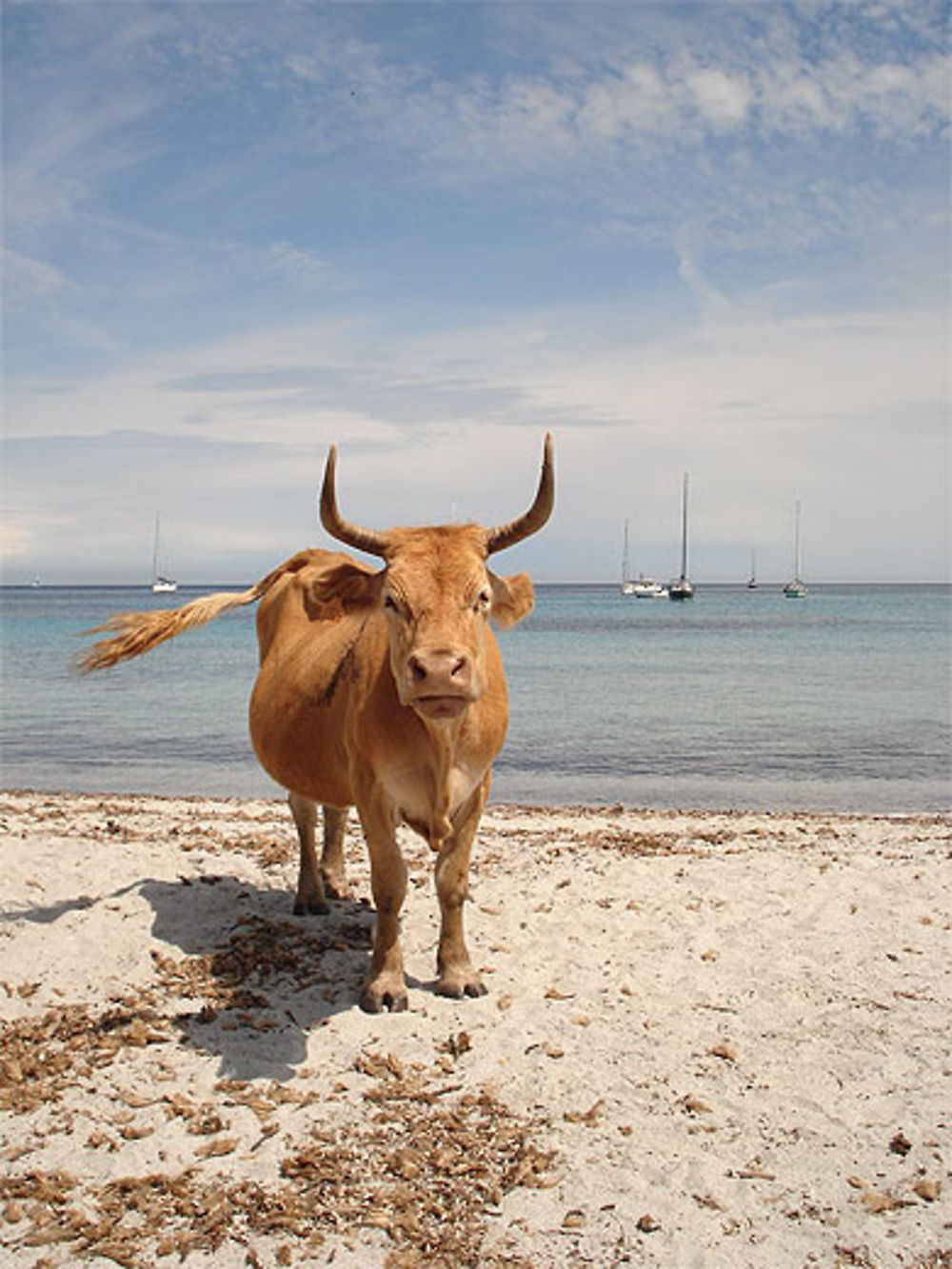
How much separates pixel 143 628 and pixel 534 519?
353 cm

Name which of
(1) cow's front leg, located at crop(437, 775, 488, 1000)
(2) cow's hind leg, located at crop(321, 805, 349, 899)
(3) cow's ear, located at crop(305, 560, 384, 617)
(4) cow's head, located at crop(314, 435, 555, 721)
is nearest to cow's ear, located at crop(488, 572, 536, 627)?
(4) cow's head, located at crop(314, 435, 555, 721)

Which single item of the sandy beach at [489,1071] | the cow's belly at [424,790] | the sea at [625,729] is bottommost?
the sea at [625,729]

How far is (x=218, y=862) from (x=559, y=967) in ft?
10.8

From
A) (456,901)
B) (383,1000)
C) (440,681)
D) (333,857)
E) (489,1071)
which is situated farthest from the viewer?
(333,857)

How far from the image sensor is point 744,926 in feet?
24.2

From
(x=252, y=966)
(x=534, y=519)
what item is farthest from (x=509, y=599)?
(x=252, y=966)

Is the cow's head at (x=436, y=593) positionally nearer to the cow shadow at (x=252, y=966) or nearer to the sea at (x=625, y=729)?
the cow shadow at (x=252, y=966)

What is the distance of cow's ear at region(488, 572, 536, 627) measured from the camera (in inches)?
239

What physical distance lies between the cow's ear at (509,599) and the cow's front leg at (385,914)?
1.22m

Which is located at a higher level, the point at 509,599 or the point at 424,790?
the point at 509,599

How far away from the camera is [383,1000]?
20.0 ft

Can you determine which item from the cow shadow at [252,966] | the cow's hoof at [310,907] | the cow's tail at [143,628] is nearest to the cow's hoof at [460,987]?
the cow shadow at [252,966]

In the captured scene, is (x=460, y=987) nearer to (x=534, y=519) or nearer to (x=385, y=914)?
(x=385, y=914)

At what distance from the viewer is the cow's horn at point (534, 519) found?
209 inches
